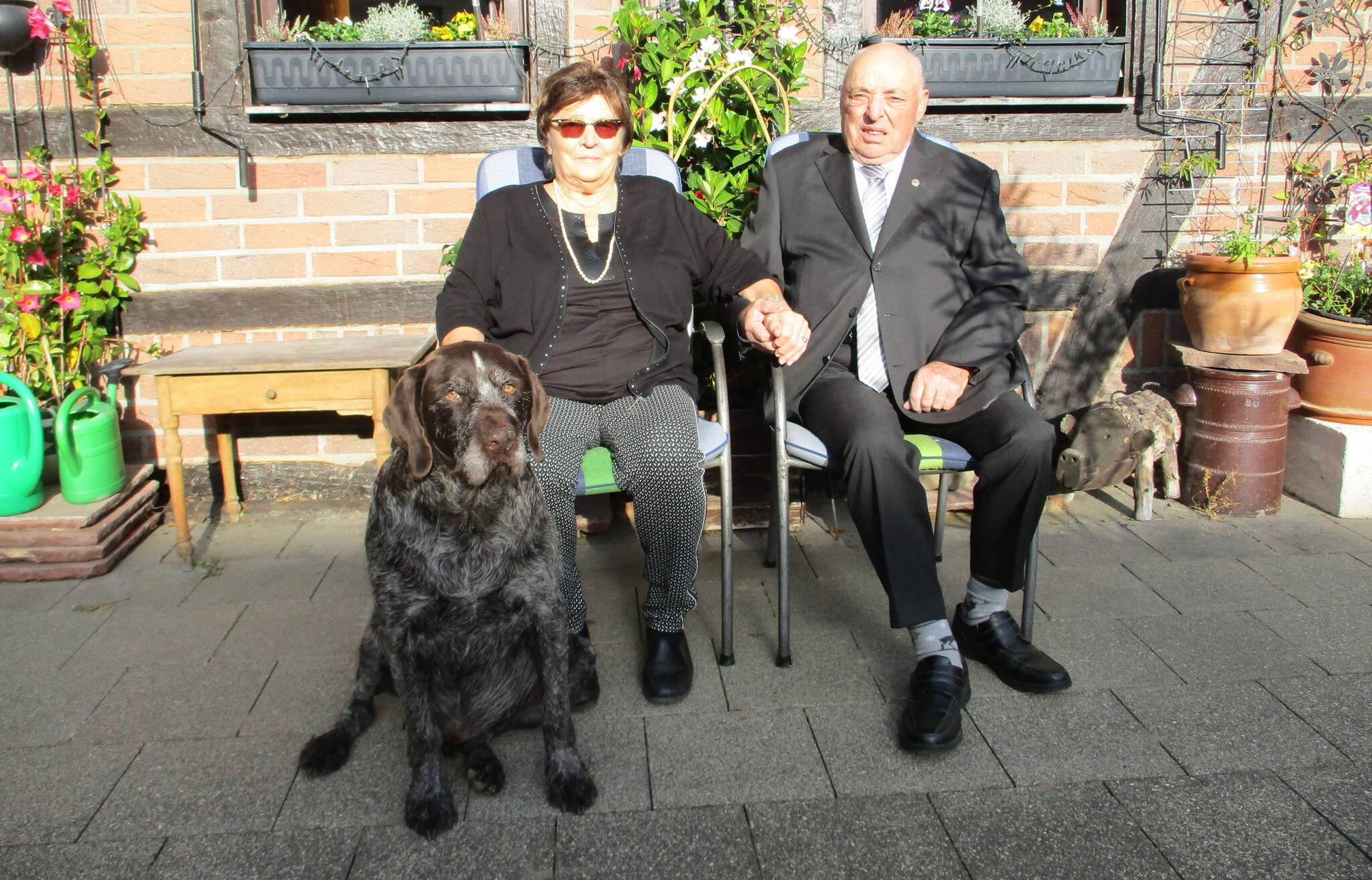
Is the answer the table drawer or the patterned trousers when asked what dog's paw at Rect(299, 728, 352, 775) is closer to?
the patterned trousers

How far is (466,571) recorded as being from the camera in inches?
81.0

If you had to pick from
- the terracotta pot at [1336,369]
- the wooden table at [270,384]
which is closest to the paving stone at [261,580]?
the wooden table at [270,384]

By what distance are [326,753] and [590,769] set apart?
1.92ft

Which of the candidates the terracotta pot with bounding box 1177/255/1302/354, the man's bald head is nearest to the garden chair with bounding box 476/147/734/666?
the man's bald head

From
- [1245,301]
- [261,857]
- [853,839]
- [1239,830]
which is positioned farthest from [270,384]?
[1245,301]

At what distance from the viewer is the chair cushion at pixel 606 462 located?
2.58m

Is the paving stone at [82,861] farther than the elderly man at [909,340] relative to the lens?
No

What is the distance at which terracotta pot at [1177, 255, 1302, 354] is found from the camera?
3688mm

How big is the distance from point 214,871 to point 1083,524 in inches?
119

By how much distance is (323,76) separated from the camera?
3.80 metres

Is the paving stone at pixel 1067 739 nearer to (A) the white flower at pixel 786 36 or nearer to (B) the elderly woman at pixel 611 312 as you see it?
(B) the elderly woman at pixel 611 312

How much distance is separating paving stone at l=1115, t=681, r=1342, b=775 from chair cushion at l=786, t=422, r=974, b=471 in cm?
69

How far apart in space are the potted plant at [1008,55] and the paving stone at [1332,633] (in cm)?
214

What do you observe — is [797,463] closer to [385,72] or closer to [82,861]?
[82,861]
